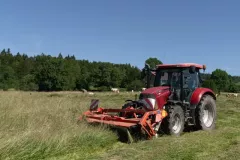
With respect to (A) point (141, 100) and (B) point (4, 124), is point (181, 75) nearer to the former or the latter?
(A) point (141, 100)

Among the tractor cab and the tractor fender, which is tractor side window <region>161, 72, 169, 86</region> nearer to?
the tractor cab

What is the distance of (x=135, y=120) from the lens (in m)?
7.73

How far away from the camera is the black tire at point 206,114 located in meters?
9.49

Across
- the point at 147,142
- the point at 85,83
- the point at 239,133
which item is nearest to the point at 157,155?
the point at 147,142

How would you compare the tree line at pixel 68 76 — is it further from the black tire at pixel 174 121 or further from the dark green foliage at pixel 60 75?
the black tire at pixel 174 121

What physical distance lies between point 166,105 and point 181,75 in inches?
43.6

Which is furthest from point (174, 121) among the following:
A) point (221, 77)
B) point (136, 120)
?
point (221, 77)

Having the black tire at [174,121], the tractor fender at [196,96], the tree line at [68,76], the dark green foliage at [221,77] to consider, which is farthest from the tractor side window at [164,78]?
the dark green foliage at [221,77]

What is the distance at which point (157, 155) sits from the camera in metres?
6.17

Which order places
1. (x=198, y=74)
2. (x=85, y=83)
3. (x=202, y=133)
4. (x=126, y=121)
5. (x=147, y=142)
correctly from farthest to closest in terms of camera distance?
(x=85, y=83), (x=198, y=74), (x=202, y=133), (x=126, y=121), (x=147, y=142)

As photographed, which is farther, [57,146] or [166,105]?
[166,105]

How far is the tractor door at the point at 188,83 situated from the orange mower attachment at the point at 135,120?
1.55 meters

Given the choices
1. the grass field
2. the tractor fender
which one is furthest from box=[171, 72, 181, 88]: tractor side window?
the grass field

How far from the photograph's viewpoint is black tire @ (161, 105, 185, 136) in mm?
8281
